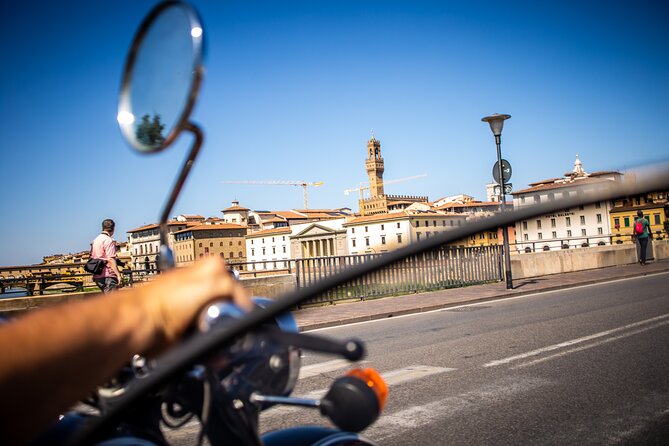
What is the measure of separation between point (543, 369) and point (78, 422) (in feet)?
10.2

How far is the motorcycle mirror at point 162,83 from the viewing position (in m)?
0.91

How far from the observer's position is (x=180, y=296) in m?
0.70

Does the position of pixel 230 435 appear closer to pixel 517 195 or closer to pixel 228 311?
pixel 228 311

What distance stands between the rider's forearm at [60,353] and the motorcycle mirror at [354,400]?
30cm

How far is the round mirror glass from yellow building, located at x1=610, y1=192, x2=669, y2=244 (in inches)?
28.4

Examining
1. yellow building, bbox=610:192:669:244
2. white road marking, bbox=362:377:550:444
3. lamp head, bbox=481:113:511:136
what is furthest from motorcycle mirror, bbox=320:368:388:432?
lamp head, bbox=481:113:511:136

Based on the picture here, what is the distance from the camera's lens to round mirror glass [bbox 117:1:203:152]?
0.92m

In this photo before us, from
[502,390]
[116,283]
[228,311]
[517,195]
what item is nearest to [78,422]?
[228,311]

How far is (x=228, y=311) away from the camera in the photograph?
0.74 m

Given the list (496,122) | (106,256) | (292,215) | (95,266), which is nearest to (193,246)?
(95,266)

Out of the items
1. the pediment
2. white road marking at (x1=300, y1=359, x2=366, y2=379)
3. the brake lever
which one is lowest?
white road marking at (x1=300, y1=359, x2=366, y2=379)

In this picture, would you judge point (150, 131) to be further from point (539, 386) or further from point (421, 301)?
point (539, 386)

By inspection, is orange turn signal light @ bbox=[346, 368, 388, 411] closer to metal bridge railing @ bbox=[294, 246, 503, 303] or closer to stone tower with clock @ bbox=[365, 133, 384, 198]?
metal bridge railing @ bbox=[294, 246, 503, 303]

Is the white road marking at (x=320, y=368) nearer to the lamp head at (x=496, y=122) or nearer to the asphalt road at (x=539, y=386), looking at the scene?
the asphalt road at (x=539, y=386)
